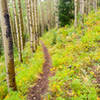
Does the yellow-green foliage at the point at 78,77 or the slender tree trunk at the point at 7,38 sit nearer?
the slender tree trunk at the point at 7,38

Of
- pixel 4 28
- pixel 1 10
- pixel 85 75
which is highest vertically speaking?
pixel 1 10

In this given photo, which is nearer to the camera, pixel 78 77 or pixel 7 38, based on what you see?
pixel 7 38

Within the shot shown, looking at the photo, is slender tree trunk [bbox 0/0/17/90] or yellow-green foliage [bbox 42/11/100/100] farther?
yellow-green foliage [bbox 42/11/100/100]

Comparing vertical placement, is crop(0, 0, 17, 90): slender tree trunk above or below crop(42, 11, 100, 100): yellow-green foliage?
above

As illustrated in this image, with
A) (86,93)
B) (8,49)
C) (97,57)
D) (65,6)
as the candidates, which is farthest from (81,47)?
(65,6)

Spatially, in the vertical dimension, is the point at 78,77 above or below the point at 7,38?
below

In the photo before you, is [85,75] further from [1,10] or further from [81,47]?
[1,10]

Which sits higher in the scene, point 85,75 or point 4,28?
point 4,28

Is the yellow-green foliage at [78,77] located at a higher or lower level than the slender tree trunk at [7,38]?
lower

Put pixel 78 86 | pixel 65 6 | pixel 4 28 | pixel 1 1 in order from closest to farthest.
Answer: pixel 1 1 → pixel 4 28 → pixel 78 86 → pixel 65 6

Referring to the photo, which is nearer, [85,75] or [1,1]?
[1,1]

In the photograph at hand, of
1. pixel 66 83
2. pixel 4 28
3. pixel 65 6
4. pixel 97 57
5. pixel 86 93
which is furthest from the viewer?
pixel 65 6

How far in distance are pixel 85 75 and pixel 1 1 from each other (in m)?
4.70

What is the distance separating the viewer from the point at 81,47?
7.46 meters
